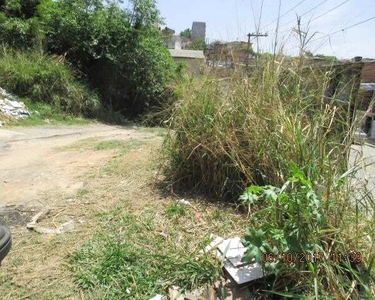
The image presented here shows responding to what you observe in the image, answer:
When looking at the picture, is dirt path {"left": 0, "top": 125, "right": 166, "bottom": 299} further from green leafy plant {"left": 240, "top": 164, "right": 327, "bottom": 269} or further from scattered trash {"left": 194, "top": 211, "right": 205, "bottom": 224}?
green leafy plant {"left": 240, "top": 164, "right": 327, "bottom": 269}

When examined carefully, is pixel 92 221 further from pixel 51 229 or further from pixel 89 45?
pixel 89 45

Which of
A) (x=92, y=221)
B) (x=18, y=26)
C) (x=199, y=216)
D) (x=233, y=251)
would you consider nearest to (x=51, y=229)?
(x=92, y=221)

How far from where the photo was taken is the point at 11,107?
8.41 m

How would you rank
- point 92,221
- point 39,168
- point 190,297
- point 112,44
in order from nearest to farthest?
point 190,297, point 92,221, point 39,168, point 112,44

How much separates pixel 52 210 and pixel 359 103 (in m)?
2.59

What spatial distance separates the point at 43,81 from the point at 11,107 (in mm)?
1611

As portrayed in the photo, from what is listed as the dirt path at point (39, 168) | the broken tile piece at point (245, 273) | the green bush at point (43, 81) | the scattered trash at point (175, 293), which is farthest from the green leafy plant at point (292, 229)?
the green bush at point (43, 81)

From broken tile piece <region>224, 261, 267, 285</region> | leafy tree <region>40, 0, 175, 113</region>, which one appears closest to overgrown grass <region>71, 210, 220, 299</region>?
broken tile piece <region>224, 261, 267, 285</region>

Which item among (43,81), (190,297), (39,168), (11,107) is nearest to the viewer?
(190,297)

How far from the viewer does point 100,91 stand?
39.5ft

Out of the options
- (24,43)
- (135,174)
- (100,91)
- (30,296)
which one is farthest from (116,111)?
(30,296)

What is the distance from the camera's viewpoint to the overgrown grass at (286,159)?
5.21ft

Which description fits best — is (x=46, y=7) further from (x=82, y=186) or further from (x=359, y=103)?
(x=359, y=103)

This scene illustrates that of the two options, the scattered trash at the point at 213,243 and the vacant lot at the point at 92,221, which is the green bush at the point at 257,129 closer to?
the vacant lot at the point at 92,221
